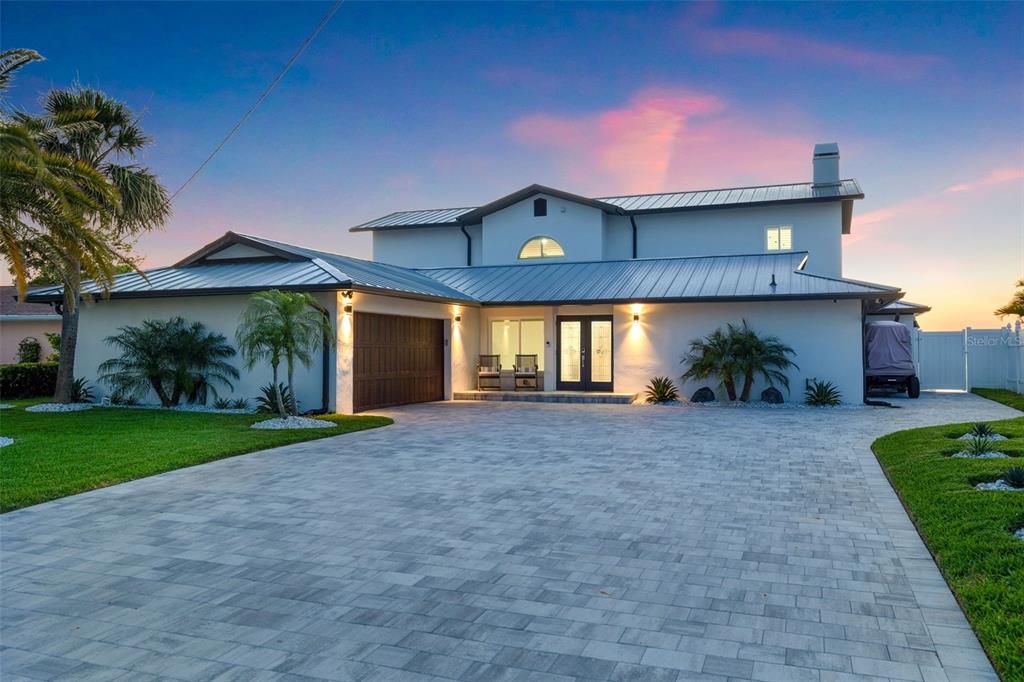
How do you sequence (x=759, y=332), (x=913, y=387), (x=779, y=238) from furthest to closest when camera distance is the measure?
(x=779, y=238) → (x=913, y=387) → (x=759, y=332)

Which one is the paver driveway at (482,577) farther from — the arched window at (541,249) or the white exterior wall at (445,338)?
the arched window at (541,249)

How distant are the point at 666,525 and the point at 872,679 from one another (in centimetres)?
267

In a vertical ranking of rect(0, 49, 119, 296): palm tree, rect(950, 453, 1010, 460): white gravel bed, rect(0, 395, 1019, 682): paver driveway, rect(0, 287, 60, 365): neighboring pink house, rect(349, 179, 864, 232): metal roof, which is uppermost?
rect(349, 179, 864, 232): metal roof

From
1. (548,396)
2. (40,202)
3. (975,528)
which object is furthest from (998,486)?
(548,396)

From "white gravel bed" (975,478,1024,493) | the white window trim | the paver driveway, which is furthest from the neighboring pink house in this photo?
"white gravel bed" (975,478,1024,493)

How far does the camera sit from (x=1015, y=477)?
20.4 ft

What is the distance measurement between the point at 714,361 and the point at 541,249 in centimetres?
760

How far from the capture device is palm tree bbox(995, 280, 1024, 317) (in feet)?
56.7

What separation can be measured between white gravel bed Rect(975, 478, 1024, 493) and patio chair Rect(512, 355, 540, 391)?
42.2 feet

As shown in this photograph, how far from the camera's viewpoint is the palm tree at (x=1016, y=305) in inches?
681

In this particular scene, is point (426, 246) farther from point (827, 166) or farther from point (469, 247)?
point (827, 166)

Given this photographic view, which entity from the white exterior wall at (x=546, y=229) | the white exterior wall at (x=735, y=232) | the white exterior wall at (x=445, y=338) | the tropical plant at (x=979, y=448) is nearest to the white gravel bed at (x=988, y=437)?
the tropical plant at (x=979, y=448)

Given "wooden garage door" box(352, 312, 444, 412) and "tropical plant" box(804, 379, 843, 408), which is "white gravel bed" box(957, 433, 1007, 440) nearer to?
"tropical plant" box(804, 379, 843, 408)

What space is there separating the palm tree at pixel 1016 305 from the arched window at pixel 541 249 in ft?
39.7
